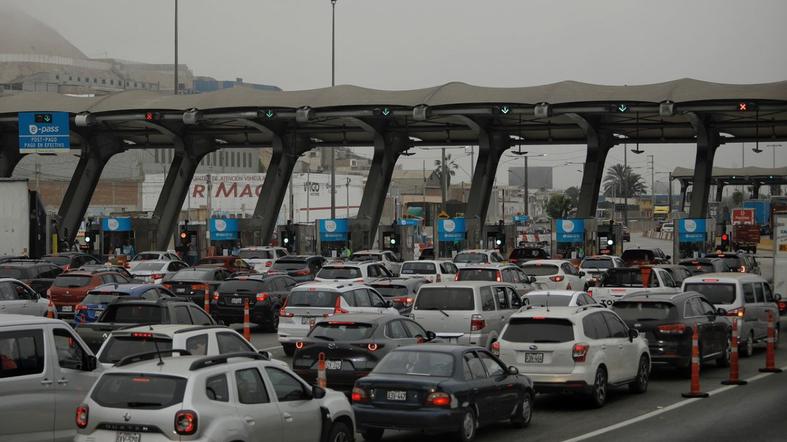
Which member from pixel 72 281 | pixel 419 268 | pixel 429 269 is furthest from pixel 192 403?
pixel 419 268

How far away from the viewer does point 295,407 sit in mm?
11430

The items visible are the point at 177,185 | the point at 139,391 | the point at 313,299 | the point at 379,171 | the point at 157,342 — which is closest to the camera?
the point at 139,391

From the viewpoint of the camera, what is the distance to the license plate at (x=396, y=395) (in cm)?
1379

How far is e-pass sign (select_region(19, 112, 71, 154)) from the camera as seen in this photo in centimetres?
5269

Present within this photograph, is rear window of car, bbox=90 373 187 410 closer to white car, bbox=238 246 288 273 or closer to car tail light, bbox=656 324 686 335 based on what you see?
car tail light, bbox=656 324 686 335

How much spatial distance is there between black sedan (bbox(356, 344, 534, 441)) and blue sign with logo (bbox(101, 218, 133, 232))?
151 ft

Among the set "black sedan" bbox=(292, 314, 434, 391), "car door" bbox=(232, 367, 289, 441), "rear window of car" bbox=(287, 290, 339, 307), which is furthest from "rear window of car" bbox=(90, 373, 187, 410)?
"rear window of car" bbox=(287, 290, 339, 307)

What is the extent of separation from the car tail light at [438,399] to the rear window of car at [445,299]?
798 centimetres

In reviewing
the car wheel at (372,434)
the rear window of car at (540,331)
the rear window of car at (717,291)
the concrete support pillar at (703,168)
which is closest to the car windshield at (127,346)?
the car wheel at (372,434)

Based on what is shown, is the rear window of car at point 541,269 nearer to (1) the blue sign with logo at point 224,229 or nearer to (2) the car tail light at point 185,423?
(1) the blue sign with logo at point 224,229

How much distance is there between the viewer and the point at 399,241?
193 ft

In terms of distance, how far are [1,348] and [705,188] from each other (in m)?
53.1

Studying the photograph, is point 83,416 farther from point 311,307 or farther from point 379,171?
point 379,171

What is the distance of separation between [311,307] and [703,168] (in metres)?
41.7
